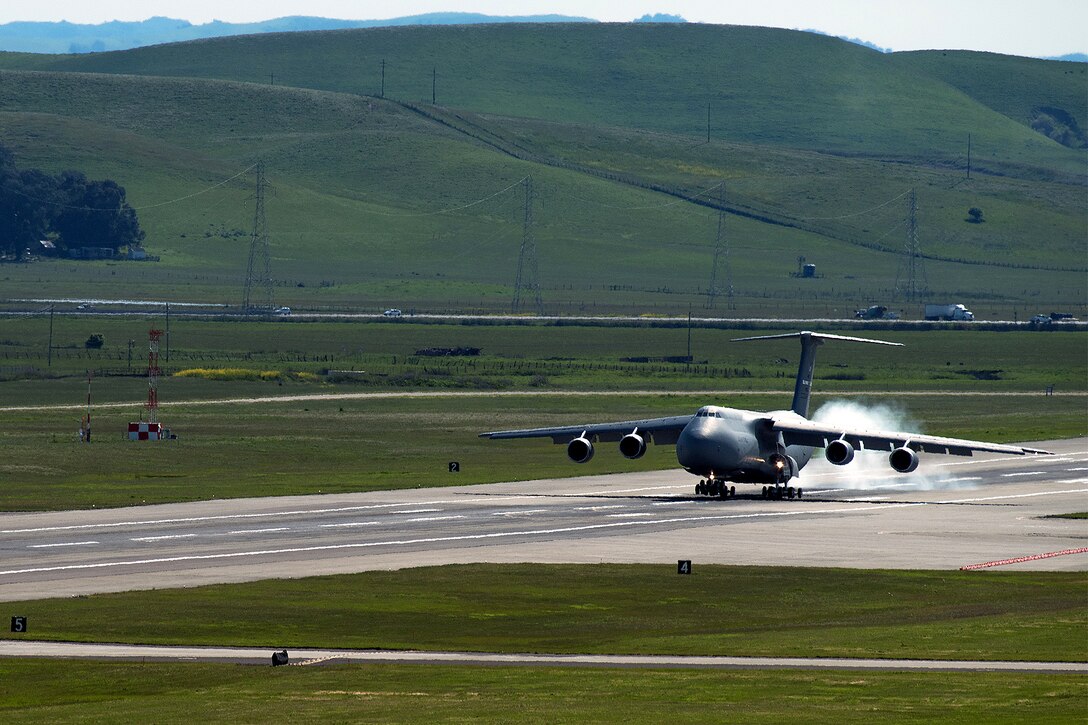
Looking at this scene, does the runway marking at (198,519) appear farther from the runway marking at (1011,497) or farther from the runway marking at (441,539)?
the runway marking at (1011,497)

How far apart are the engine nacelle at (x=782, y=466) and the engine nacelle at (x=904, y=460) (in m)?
5.12

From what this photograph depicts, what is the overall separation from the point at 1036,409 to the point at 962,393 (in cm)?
1502

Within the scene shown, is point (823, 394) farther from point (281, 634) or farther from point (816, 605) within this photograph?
point (281, 634)

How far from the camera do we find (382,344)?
181 m

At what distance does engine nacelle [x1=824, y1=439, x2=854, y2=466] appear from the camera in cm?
7362

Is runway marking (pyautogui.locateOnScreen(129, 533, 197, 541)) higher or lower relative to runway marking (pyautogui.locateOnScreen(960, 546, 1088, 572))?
lower

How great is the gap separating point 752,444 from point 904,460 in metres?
6.03

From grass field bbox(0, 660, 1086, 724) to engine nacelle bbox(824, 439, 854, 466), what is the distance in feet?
119

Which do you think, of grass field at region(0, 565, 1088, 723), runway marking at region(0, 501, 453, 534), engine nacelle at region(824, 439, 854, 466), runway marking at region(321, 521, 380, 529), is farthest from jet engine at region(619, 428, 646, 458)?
grass field at region(0, 565, 1088, 723)

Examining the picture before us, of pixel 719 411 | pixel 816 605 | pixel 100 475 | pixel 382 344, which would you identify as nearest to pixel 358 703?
pixel 816 605

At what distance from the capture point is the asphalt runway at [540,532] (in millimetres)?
54125

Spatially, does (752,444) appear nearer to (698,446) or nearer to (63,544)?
(698,446)

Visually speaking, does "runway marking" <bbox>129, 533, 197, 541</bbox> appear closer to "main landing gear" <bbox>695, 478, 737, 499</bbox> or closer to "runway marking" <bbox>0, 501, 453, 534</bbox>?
"runway marking" <bbox>0, 501, 453, 534</bbox>

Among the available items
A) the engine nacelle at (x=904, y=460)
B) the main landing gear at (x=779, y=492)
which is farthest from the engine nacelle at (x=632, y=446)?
the engine nacelle at (x=904, y=460)
